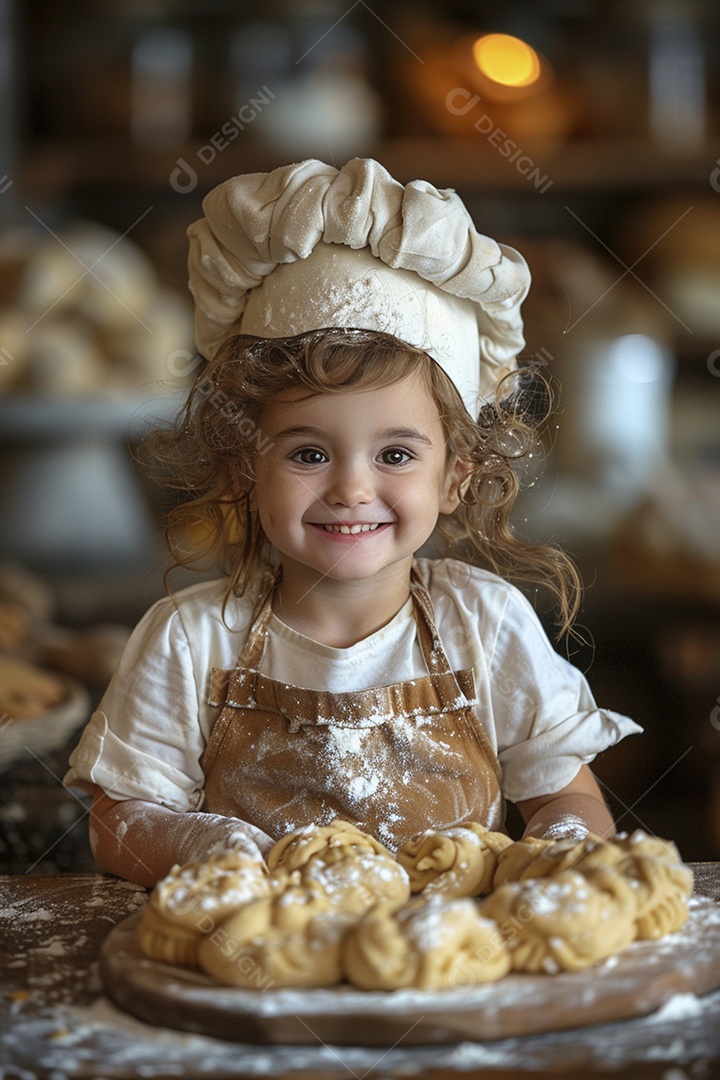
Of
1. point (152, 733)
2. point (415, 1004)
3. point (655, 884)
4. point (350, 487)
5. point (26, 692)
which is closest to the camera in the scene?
point (415, 1004)

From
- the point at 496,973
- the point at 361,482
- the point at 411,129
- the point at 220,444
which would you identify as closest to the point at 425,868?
the point at 496,973

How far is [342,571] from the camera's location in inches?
47.1

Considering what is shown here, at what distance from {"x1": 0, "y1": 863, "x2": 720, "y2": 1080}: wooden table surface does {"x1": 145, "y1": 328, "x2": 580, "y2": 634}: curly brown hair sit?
0.48m

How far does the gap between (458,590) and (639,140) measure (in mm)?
2377

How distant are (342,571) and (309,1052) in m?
0.47

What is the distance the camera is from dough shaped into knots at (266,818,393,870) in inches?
39.3

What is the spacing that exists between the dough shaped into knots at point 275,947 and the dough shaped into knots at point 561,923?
11 centimetres

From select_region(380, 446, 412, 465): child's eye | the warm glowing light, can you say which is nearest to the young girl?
select_region(380, 446, 412, 465): child's eye

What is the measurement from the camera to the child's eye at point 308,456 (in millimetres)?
1176

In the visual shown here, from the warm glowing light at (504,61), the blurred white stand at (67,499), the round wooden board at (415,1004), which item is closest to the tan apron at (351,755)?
the round wooden board at (415,1004)

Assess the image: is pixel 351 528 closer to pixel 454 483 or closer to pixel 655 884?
pixel 454 483

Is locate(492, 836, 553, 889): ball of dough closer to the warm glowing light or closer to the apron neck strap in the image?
the apron neck strap

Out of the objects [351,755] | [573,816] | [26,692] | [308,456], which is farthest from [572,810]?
[26,692]

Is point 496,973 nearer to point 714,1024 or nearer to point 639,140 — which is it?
point 714,1024
